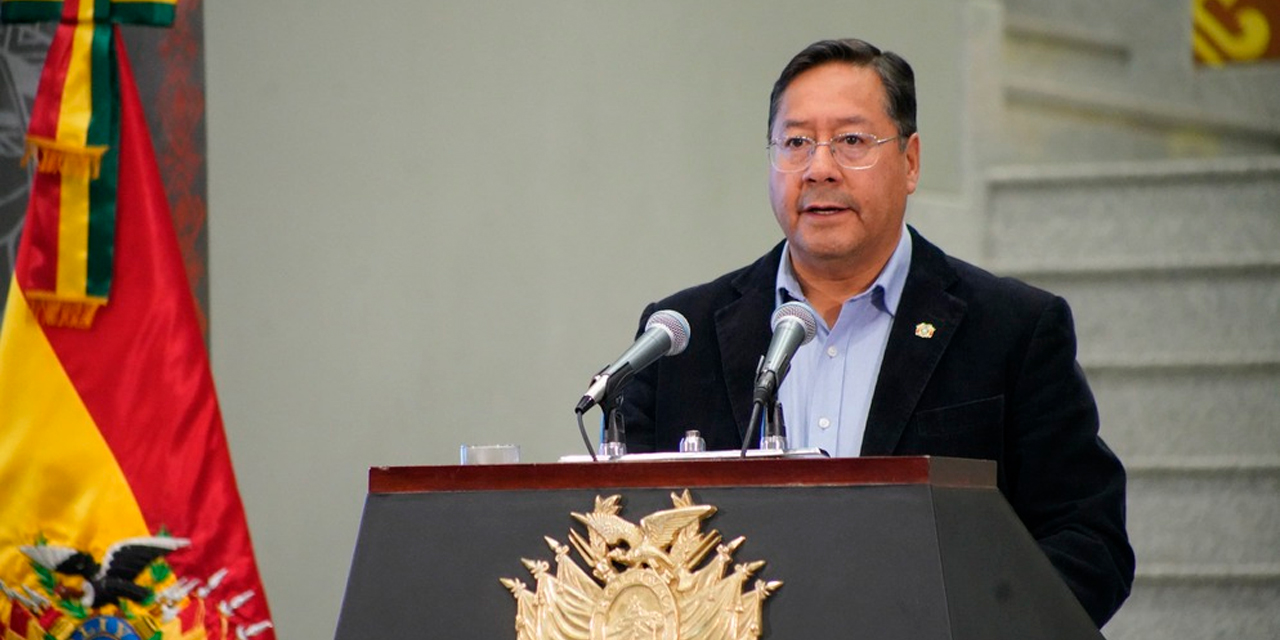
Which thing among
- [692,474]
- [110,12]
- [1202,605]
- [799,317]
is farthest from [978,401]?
[1202,605]

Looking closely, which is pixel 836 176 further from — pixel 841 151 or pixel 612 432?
pixel 612 432

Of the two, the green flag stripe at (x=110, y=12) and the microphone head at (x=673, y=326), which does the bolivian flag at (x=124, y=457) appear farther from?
the microphone head at (x=673, y=326)

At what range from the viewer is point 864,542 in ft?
4.88

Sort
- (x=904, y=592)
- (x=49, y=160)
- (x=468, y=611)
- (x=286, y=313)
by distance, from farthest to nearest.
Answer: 1. (x=286, y=313)
2. (x=49, y=160)
3. (x=468, y=611)
4. (x=904, y=592)

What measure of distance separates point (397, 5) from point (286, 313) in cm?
73

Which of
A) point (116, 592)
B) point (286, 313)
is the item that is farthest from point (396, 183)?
point (116, 592)

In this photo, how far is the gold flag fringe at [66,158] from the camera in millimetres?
2859

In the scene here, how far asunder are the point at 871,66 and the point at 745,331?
385 mm

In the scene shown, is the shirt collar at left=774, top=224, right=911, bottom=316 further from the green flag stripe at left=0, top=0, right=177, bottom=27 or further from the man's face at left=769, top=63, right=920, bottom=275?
the green flag stripe at left=0, top=0, right=177, bottom=27

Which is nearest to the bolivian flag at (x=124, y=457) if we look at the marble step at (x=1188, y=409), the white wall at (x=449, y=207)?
the white wall at (x=449, y=207)

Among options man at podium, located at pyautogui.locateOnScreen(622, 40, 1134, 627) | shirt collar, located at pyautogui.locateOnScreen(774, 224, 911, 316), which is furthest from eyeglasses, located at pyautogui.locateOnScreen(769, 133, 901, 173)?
shirt collar, located at pyautogui.locateOnScreen(774, 224, 911, 316)

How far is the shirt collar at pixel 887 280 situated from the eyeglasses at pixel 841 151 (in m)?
0.13

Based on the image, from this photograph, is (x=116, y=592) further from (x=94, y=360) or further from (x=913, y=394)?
(x=913, y=394)

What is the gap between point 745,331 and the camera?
7.58ft
